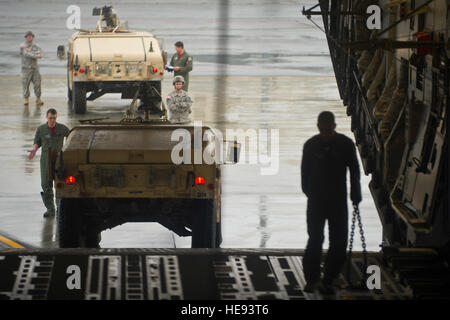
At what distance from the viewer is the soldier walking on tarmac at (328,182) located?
7832 mm

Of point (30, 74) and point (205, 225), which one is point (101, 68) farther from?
point (205, 225)

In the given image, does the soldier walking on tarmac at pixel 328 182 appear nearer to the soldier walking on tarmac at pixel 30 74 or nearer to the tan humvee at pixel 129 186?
the tan humvee at pixel 129 186

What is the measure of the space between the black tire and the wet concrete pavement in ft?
0.87

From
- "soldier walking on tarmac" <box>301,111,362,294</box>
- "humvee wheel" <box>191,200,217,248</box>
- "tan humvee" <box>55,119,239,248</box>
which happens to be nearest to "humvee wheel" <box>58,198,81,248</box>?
"tan humvee" <box>55,119,239,248</box>

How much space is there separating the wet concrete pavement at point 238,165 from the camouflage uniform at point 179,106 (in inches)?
54.2

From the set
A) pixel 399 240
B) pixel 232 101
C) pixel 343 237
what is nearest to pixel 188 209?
pixel 399 240

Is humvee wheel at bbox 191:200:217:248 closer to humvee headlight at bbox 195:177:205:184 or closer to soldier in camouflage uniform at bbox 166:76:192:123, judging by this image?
humvee headlight at bbox 195:177:205:184

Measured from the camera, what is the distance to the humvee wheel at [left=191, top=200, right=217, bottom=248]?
10.4 meters

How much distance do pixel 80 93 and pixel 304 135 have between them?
511cm

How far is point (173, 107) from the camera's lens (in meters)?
13.8

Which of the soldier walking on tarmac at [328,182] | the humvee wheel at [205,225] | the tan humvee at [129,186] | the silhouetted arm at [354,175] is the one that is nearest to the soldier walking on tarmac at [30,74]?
the tan humvee at [129,186]

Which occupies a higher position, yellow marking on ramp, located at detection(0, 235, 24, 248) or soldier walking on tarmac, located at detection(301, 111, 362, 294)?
soldier walking on tarmac, located at detection(301, 111, 362, 294)

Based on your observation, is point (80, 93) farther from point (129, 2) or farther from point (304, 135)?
point (129, 2)

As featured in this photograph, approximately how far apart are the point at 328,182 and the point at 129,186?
114 inches
